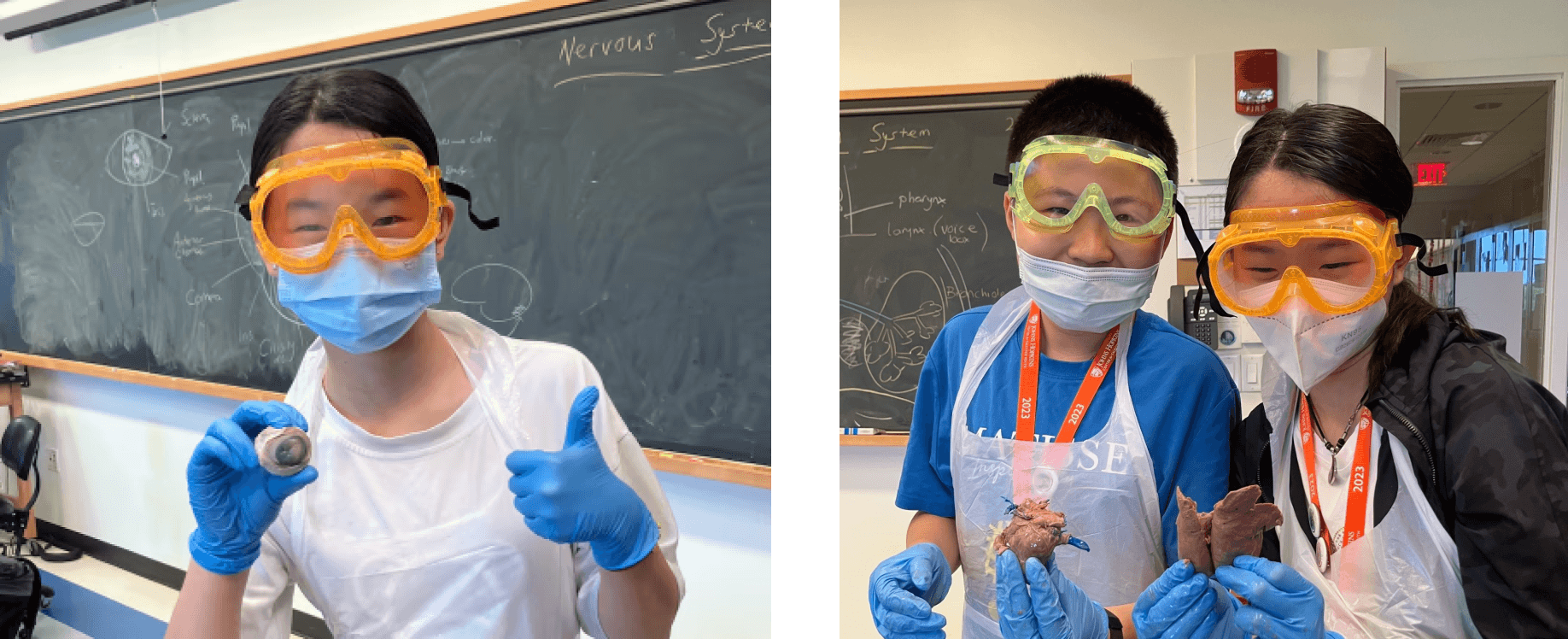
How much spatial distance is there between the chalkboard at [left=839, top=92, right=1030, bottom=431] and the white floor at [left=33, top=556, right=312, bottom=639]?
6.48ft

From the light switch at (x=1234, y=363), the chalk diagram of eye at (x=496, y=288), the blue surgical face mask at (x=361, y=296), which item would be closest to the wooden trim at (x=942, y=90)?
the light switch at (x=1234, y=363)

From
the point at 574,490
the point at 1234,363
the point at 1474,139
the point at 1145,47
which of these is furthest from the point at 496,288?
the point at 1474,139

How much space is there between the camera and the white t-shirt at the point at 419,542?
1041mm

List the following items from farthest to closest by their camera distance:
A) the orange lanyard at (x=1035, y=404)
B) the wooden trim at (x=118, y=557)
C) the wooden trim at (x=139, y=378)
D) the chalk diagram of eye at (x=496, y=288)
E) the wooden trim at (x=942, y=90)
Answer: the wooden trim at (x=942, y=90), the wooden trim at (x=139, y=378), the wooden trim at (x=118, y=557), the chalk diagram of eye at (x=496, y=288), the orange lanyard at (x=1035, y=404)

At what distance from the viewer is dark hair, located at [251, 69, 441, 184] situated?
1.00 m

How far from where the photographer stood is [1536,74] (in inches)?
91.3

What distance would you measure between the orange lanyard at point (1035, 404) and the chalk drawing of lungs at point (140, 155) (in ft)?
8.09

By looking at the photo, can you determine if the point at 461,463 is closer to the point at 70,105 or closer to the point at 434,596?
the point at 434,596

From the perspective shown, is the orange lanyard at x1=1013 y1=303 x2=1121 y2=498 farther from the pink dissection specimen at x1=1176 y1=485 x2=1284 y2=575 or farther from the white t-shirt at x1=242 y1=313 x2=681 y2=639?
the white t-shirt at x1=242 y1=313 x2=681 y2=639

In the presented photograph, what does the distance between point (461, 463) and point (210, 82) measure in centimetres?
182

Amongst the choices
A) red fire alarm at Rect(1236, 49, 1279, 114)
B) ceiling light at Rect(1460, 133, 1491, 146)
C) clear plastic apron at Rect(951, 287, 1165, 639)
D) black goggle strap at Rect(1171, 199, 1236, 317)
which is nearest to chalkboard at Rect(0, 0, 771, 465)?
clear plastic apron at Rect(951, 287, 1165, 639)

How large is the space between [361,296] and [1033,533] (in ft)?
2.74

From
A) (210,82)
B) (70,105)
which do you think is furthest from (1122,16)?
(70,105)

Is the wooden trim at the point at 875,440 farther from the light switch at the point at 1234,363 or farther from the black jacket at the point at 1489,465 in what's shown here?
the black jacket at the point at 1489,465
